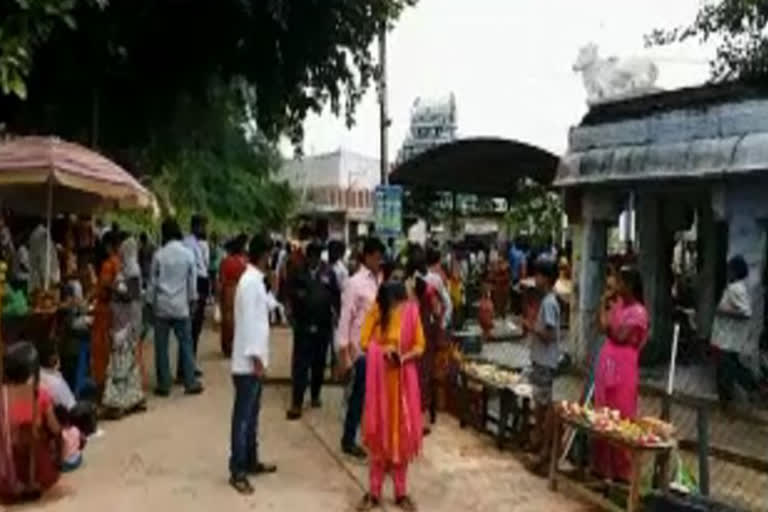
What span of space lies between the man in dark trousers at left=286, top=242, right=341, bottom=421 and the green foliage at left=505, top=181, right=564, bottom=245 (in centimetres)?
1681

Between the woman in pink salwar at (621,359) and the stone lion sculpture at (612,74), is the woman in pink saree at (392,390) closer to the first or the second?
the woman in pink salwar at (621,359)

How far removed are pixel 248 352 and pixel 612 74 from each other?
11.6m

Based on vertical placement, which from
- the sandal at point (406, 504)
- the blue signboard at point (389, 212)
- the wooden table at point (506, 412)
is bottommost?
the sandal at point (406, 504)

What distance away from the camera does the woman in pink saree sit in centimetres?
834

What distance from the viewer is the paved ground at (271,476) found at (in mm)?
8453

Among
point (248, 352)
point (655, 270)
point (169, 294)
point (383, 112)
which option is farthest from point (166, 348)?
point (383, 112)

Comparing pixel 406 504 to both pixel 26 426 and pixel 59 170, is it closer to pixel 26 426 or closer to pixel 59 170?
pixel 26 426

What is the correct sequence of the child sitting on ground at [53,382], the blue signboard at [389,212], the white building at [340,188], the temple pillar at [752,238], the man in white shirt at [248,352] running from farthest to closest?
the white building at [340,188], the blue signboard at [389,212], the temple pillar at [752,238], the child sitting on ground at [53,382], the man in white shirt at [248,352]

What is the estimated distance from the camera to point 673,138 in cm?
1562

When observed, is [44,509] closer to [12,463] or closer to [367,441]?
[12,463]

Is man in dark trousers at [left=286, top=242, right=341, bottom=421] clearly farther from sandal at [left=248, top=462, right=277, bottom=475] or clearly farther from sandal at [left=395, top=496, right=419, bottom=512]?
sandal at [left=395, top=496, right=419, bottom=512]

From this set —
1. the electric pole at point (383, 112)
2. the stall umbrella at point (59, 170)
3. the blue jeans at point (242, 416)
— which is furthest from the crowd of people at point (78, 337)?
the electric pole at point (383, 112)

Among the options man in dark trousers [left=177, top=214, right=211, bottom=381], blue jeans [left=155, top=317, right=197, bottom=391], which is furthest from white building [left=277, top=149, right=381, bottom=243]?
blue jeans [left=155, top=317, right=197, bottom=391]

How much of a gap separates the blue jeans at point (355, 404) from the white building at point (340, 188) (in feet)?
111
